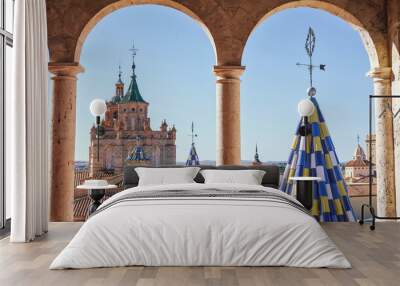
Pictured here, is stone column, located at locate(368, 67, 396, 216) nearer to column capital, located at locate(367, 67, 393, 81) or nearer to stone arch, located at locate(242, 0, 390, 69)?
column capital, located at locate(367, 67, 393, 81)

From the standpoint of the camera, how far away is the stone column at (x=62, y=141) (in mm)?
5996

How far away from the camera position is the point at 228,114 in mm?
6125

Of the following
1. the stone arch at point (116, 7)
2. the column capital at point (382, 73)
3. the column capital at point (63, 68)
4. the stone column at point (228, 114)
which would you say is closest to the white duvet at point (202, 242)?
the stone column at point (228, 114)

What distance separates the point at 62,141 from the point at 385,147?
4.22 metres

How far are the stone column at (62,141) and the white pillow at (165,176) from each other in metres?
1.20

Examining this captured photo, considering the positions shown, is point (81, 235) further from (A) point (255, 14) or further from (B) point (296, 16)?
(B) point (296, 16)

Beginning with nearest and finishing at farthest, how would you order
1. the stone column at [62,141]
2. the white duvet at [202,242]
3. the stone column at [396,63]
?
the white duvet at [202,242], the stone column at [396,63], the stone column at [62,141]

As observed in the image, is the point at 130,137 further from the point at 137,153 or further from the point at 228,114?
the point at 228,114

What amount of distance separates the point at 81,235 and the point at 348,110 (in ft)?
20.4

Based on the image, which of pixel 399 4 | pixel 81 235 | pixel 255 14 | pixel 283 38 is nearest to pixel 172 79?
pixel 283 38

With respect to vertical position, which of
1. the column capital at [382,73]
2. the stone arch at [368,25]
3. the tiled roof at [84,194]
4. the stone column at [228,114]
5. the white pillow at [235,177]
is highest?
the stone arch at [368,25]

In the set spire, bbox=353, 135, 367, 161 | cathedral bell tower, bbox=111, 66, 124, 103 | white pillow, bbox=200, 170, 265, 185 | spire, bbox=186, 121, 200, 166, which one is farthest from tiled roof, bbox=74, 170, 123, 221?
spire, bbox=353, 135, 367, 161

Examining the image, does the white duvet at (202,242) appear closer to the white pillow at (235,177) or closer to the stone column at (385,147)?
the white pillow at (235,177)

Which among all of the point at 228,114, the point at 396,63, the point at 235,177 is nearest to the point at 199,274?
the point at 235,177
